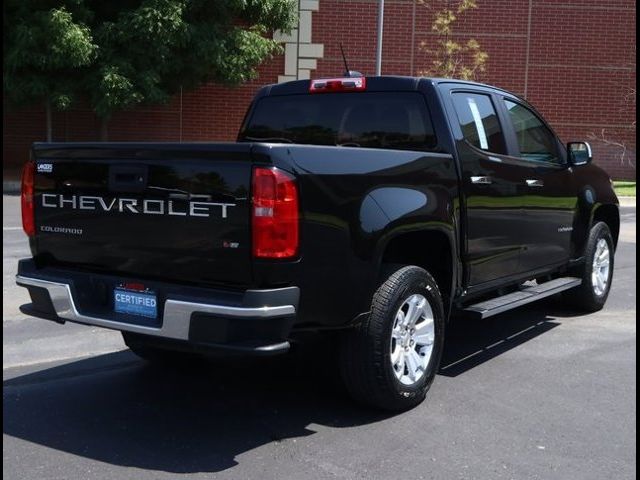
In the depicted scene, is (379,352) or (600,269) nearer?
(379,352)

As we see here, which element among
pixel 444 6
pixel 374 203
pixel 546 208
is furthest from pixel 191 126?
pixel 374 203

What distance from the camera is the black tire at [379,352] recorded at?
13.7 ft

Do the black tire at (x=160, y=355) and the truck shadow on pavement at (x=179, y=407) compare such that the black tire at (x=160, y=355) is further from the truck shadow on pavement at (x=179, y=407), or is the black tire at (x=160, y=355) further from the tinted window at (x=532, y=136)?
the tinted window at (x=532, y=136)

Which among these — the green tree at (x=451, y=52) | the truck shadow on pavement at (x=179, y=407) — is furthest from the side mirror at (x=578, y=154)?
the green tree at (x=451, y=52)

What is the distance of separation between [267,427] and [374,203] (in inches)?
55.5

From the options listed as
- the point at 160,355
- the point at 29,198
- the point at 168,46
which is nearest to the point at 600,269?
the point at 160,355

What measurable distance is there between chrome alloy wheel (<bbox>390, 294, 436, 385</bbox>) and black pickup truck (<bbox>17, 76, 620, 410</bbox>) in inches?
0.5

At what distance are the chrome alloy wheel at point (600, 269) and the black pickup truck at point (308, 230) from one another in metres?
1.73

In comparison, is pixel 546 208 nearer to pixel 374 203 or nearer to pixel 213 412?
pixel 374 203

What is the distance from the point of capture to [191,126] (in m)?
23.2

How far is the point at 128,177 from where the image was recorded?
4.02 m

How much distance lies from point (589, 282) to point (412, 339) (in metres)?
3.24

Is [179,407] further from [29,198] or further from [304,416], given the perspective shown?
[29,198]

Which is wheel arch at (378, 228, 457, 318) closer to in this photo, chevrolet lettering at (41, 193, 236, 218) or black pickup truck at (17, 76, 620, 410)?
black pickup truck at (17, 76, 620, 410)
